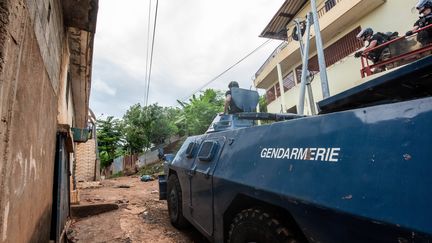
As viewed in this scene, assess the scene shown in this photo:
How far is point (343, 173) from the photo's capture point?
5.21 feet

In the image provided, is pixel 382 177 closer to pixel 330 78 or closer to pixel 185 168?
pixel 185 168

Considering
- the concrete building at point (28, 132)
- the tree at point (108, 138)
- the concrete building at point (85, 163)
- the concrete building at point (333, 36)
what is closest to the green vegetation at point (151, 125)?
the tree at point (108, 138)

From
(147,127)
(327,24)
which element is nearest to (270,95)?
(327,24)

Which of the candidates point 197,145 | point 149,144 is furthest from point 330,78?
point 149,144

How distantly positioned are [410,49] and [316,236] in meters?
6.02

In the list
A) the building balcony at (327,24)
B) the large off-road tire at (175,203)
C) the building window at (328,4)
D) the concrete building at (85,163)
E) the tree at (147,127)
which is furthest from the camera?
the tree at (147,127)

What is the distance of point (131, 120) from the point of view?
2342 centimetres

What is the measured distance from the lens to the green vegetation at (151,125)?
835 inches

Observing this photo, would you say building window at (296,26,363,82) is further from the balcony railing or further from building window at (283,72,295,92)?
building window at (283,72,295,92)

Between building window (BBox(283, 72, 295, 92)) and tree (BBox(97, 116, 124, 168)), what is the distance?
15856mm

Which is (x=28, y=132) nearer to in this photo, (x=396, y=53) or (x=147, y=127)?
(x=396, y=53)

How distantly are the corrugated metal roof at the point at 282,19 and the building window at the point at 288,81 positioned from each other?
3319 mm

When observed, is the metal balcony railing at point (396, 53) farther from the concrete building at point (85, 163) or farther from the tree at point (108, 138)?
the tree at point (108, 138)

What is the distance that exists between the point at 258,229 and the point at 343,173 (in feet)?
2.82
